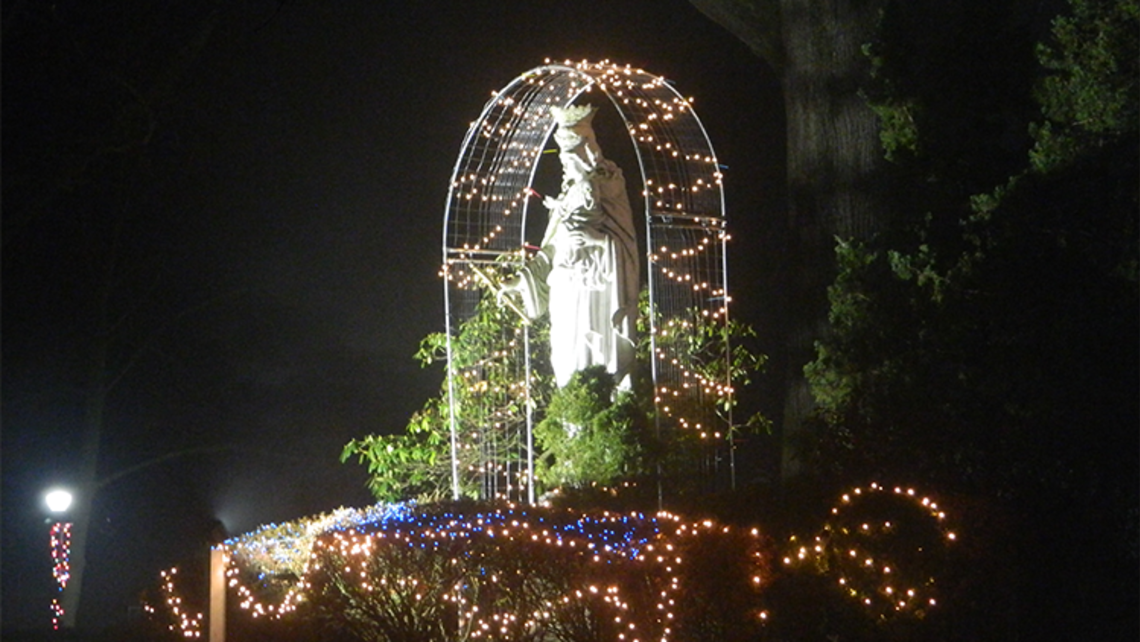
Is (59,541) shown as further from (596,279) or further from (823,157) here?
(823,157)

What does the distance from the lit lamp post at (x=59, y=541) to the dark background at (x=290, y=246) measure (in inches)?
47.8

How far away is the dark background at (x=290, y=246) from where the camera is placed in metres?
14.0

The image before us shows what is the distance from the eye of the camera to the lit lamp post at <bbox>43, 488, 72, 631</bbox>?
38.4 feet

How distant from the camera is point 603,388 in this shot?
1033 centimetres

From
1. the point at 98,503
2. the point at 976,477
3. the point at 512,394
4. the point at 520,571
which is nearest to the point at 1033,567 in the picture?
the point at 976,477

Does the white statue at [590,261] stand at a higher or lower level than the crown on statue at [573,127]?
lower

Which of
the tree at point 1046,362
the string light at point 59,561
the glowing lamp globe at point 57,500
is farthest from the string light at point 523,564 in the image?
the string light at point 59,561

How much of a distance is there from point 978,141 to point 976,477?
2618 millimetres

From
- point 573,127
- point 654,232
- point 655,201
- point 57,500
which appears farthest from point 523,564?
point 57,500

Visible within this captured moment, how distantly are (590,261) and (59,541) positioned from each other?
5.44 metres

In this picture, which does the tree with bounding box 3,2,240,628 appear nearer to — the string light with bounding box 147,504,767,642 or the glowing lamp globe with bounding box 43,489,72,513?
the glowing lamp globe with bounding box 43,489,72,513

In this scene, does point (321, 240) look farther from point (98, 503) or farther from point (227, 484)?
point (98, 503)

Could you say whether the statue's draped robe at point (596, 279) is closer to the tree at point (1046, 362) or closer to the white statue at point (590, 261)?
the white statue at point (590, 261)

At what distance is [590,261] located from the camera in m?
10.7
